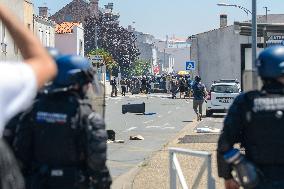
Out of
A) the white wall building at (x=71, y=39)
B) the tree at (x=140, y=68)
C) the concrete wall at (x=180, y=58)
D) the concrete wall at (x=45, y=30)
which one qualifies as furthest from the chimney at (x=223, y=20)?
the concrete wall at (x=180, y=58)

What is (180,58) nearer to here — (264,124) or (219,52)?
(219,52)

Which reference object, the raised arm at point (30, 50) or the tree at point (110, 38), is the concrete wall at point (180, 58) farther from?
the raised arm at point (30, 50)

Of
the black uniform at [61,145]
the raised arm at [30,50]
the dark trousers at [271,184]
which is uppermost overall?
the raised arm at [30,50]

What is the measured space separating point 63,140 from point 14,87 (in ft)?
7.73

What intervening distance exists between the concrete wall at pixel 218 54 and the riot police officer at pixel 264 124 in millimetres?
54748

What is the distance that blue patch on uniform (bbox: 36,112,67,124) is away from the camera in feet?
14.6

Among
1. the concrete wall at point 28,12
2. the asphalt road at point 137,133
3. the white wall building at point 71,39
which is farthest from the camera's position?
the white wall building at point 71,39

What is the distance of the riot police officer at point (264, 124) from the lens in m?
4.29

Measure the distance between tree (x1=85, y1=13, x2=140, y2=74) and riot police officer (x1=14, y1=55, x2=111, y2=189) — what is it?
96.7 m

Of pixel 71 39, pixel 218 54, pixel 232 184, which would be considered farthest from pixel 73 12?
pixel 232 184

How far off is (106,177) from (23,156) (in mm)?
553

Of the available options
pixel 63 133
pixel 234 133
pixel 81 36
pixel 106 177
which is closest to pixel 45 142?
pixel 63 133

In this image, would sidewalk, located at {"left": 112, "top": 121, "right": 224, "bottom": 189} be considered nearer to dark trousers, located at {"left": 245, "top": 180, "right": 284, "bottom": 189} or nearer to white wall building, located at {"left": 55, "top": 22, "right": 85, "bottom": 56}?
dark trousers, located at {"left": 245, "top": 180, "right": 284, "bottom": 189}

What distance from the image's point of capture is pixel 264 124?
170 inches
